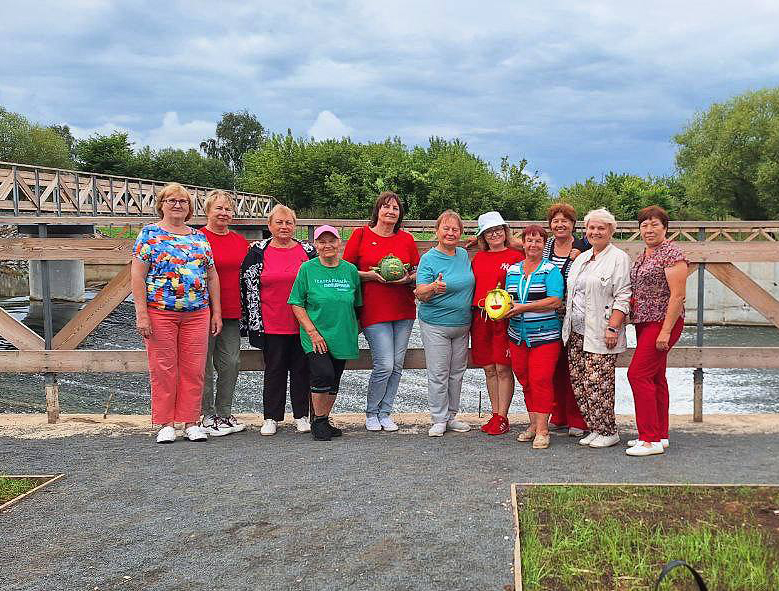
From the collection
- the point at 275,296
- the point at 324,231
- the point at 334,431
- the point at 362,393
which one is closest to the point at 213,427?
the point at 334,431

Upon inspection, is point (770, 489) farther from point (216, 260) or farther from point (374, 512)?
point (216, 260)

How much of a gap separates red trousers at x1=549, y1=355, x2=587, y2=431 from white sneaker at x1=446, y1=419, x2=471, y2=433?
0.65 m

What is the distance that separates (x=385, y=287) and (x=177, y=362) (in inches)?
61.2

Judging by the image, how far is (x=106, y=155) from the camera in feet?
201

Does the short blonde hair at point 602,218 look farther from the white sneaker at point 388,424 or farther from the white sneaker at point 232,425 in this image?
the white sneaker at point 232,425

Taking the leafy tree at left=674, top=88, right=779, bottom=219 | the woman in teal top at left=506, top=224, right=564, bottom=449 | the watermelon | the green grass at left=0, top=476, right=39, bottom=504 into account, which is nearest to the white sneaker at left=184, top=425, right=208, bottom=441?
the green grass at left=0, top=476, right=39, bottom=504

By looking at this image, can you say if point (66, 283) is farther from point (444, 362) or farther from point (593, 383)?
point (593, 383)

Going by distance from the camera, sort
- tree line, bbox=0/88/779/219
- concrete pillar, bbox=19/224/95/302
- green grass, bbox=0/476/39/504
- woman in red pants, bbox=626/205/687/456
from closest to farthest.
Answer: green grass, bbox=0/476/39/504
woman in red pants, bbox=626/205/687/456
concrete pillar, bbox=19/224/95/302
tree line, bbox=0/88/779/219

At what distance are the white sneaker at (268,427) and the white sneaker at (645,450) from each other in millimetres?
2512

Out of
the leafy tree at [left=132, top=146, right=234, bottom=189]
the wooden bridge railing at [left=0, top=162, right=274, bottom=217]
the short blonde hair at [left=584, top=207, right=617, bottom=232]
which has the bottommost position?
the short blonde hair at [left=584, top=207, right=617, bottom=232]

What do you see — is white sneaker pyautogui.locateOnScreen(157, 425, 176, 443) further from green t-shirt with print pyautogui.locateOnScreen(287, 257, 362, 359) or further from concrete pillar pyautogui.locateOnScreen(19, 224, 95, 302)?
concrete pillar pyautogui.locateOnScreen(19, 224, 95, 302)

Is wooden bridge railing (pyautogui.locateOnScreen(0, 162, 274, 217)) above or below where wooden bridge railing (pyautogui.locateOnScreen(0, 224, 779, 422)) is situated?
above

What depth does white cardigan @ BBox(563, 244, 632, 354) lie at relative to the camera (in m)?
5.09

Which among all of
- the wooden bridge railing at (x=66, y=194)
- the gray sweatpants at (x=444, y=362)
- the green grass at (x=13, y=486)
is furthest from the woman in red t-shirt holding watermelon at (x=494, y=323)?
the wooden bridge railing at (x=66, y=194)
